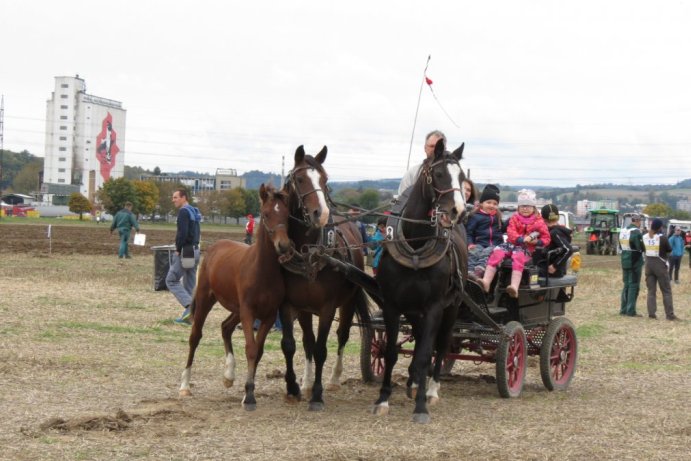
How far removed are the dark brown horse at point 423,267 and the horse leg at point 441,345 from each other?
1.26ft

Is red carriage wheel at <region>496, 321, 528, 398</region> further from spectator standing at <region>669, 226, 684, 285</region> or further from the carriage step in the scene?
spectator standing at <region>669, 226, 684, 285</region>

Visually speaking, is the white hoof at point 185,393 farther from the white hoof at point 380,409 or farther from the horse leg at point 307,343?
the white hoof at point 380,409

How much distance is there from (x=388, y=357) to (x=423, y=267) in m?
1.01

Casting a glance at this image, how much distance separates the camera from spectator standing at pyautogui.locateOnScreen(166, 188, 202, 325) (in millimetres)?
15227

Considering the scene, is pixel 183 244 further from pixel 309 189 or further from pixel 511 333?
pixel 309 189

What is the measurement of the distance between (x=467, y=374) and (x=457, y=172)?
4279mm

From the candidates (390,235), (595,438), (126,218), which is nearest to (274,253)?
(390,235)

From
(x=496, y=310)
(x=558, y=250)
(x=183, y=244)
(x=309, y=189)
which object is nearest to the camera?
(x=309, y=189)

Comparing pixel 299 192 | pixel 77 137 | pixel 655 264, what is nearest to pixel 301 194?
pixel 299 192

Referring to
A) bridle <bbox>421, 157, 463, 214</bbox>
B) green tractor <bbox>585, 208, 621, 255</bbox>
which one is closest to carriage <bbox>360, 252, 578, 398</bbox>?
bridle <bbox>421, 157, 463, 214</bbox>

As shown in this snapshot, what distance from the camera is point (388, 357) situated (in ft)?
29.8

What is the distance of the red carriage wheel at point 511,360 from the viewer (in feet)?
32.4

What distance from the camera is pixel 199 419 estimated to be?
8.18 metres

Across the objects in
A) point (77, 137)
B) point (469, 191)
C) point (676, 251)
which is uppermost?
point (77, 137)
